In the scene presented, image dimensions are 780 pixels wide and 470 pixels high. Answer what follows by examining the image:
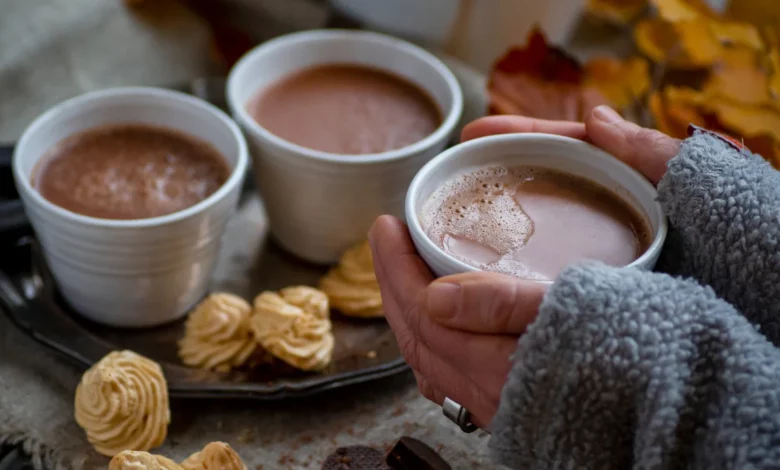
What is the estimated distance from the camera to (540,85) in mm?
1127

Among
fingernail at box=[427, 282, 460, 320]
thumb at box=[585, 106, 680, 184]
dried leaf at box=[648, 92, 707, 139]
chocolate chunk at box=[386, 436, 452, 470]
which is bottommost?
chocolate chunk at box=[386, 436, 452, 470]

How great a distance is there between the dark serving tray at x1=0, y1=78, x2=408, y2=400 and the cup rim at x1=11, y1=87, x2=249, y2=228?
81mm

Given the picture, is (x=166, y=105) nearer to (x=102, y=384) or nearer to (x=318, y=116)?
(x=318, y=116)

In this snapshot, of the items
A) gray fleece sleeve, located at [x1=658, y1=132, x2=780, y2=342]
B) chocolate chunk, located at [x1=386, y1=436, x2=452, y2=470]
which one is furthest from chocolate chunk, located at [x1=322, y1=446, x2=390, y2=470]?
gray fleece sleeve, located at [x1=658, y1=132, x2=780, y2=342]

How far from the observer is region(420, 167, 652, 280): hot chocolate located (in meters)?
0.65

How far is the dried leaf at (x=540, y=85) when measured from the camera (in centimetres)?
108

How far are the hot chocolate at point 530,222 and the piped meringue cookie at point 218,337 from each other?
0.30m

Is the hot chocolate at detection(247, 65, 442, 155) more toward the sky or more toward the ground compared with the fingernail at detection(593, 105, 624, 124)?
more toward the ground

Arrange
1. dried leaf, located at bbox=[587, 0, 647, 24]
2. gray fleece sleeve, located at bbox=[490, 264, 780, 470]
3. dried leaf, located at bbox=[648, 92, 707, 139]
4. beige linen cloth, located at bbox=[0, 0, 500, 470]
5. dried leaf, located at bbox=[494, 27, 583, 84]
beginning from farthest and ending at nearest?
1. dried leaf, located at bbox=[587, 0, 647, 24]
2. dried leaf, located at bbox=[494, 27, 583, 84]
3. dried leaf, located at bbox=[648, 92, 707, 139]
4. beige linen cloth, located at bbox=[0, 0, 500, 470]
5. gray fleece sleeve, located at bbox=[490, 264, 780, 470]

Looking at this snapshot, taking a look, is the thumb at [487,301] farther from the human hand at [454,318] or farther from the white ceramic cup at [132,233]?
the white ceramic cup at [132,233]

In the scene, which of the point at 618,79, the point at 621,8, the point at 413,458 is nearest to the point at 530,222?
the point at 413,458

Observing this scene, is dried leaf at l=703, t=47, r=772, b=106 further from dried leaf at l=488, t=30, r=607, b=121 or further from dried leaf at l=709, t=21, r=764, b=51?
dried leaf at l=488, t=30, r=607, b=121

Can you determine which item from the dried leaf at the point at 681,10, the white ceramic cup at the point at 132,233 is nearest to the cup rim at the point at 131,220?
the white ceramic cup at the point at 132,233

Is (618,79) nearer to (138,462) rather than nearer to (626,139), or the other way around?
(626,139)
